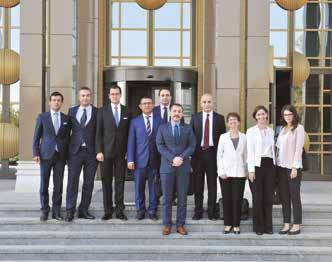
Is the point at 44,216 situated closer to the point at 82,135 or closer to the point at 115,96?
the point at 82,135

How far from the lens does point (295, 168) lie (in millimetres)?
8547

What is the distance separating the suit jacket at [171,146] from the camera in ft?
27.7

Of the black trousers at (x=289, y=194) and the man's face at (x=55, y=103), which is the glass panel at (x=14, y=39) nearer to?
the man's face at (x=55, y=103)

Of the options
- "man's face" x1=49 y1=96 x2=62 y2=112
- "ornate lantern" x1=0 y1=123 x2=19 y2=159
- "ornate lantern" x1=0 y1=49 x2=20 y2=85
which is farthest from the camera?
"ornate lantern" x1=0 y1=123 x2=19 y2=159

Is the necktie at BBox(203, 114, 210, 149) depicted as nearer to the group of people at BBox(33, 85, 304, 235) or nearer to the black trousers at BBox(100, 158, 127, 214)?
the group of people at BBox(33, 85, 304, 235)

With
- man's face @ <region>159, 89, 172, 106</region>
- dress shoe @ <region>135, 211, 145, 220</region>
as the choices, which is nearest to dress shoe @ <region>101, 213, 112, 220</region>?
dress shoe @ <region>135, 211, 145, 220</region>

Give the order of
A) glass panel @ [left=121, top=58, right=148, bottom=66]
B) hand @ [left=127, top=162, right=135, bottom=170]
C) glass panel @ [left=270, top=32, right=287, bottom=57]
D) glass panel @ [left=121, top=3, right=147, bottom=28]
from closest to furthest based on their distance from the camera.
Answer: hand @ [left=127, top=162, right=135, bottom=170] < glass panel @ [left=121, top=58, right=148, bottom=66] < glass panel @ [left=121, top=3, right=147, bottom=28] < glass panel @ [left=270, top=32, right=287, bottom=57]

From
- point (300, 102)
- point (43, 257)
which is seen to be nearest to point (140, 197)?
point (43, 257)

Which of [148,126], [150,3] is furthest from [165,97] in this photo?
[150,3]

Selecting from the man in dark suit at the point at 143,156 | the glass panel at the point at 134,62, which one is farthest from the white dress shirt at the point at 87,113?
the glass panel at the point at 134,62

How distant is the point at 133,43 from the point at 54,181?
712 cm

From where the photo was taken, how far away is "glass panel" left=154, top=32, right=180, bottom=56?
1534 cm

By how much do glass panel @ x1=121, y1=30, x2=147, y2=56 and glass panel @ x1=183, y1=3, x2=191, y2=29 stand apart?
42.4 inches

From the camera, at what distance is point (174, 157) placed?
8398 mm
